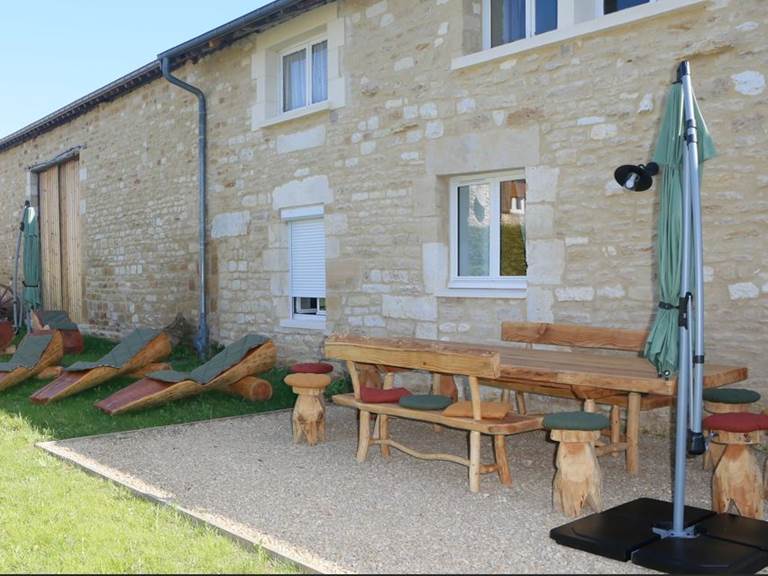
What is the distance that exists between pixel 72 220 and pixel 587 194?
11.3 metres

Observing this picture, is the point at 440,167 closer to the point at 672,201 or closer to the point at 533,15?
the point at 533,15

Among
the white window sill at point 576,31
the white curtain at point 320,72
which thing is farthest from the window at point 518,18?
the white curtain at point 320,72

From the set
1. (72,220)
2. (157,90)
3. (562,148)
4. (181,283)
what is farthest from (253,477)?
(72,220)

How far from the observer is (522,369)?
4.65 metres

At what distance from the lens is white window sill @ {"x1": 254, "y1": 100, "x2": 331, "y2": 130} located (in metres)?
8.39

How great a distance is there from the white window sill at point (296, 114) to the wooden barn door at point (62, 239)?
6.27 m

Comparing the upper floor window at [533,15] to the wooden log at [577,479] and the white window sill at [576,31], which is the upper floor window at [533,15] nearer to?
the white window sill at [576,31]

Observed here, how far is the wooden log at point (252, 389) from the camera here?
7.40 m

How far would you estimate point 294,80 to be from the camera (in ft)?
30.8

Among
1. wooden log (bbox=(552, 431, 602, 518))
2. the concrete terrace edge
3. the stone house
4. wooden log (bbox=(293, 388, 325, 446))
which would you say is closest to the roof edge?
the stone house

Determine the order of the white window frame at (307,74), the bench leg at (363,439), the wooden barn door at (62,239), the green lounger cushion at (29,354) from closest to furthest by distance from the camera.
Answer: the bench leg at (363,439) < the green lounger cushion at (29,354) < the white window frame at (307,74) < the wooden barn door at (62,239)

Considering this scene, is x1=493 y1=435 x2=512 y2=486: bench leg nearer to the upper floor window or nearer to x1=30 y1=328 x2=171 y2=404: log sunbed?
the upper floor window

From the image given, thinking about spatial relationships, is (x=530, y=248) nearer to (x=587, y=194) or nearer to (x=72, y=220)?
(x=587, y=194)

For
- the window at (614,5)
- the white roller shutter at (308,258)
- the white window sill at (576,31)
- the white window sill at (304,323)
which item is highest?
the window at (614,5)
